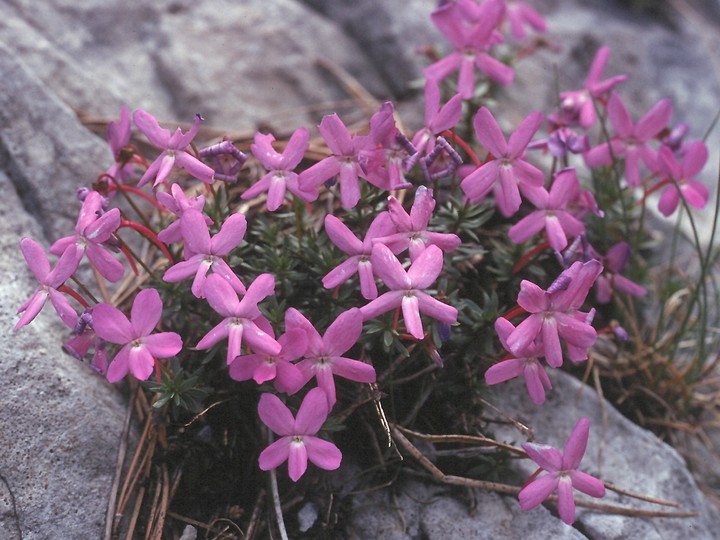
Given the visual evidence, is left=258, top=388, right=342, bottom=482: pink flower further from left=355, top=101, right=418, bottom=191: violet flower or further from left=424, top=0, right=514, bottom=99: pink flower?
left=424, top=0, right=514, bottom=99: pink flower

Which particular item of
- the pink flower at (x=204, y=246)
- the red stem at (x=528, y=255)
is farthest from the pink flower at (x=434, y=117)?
the pink flower at (x=204, y=246)

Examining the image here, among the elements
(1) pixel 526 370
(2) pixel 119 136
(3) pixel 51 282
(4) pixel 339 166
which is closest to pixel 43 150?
(2) pixel 119 136

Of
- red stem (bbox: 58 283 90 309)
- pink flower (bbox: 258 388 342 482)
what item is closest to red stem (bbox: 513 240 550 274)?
pink flower (bbox: 258 388 342 482)

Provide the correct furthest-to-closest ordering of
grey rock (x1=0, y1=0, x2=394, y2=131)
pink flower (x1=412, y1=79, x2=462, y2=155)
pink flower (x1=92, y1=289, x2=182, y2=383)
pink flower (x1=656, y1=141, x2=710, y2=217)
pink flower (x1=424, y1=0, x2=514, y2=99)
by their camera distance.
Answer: grey rock (x1=0, y1=0, x2=394, y2=131), pink flower (x1=424, y1=0, x2=514, y2=99), pink flower (x1=656, y1=141, x2=710, y2=217), pink flower (x1=412, y1=79, x2=462, y2=155), pink flower (x1=92, y1=289, x2=182, y2=383)

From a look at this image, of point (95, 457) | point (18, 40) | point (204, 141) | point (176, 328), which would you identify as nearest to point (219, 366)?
point (176, 328)

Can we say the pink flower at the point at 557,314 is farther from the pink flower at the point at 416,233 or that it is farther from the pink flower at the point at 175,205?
the pink flower at the point at 175,205

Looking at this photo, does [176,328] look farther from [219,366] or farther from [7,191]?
[7,191]
